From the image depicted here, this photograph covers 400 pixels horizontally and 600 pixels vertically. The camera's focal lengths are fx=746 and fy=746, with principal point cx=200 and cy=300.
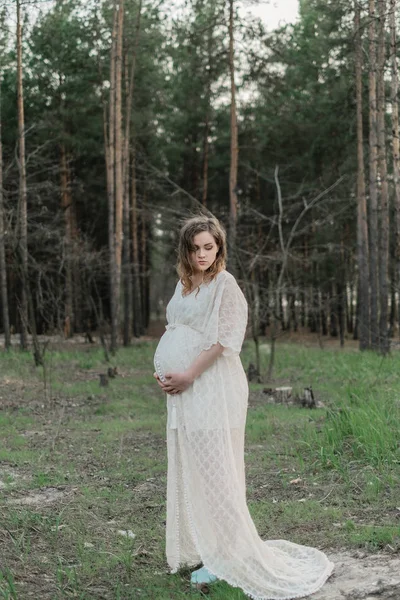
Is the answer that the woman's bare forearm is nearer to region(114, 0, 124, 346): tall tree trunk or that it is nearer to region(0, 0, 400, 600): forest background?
region(0, 0, 400, 600): forest background

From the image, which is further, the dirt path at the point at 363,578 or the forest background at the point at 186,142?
the forest background at the point at 186,142

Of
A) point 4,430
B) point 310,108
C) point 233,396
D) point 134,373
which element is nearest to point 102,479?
point 4,430

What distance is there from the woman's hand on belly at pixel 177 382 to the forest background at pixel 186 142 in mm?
10998

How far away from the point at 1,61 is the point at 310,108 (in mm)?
11727

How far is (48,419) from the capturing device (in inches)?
403

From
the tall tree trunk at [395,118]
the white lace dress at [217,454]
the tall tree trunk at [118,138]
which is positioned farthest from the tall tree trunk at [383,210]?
the white lace dress at [217,454]

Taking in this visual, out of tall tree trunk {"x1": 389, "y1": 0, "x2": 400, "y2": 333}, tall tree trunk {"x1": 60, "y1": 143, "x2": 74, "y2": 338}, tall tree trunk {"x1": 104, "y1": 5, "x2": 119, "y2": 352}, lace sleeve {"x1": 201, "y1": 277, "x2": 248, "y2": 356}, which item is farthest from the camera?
tall tree trunk {"x1": 60, "y1": 143, "x2": 74, "y2": 338}

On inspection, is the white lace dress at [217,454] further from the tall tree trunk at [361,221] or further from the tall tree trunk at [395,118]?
the tall tree trunk at [361,221]

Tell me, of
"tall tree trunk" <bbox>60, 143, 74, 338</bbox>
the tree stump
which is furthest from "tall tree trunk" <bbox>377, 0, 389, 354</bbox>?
"tall tree trunk" <bbox>60, 143, 74, 338</bbox>

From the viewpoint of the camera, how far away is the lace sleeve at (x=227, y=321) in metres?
3.88

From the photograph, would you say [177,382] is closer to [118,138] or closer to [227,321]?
[227,321]

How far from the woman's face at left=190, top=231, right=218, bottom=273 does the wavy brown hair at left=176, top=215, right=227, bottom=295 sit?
0.06 ft

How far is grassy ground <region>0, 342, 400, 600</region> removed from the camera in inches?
179

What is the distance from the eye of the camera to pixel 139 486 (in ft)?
22.3
